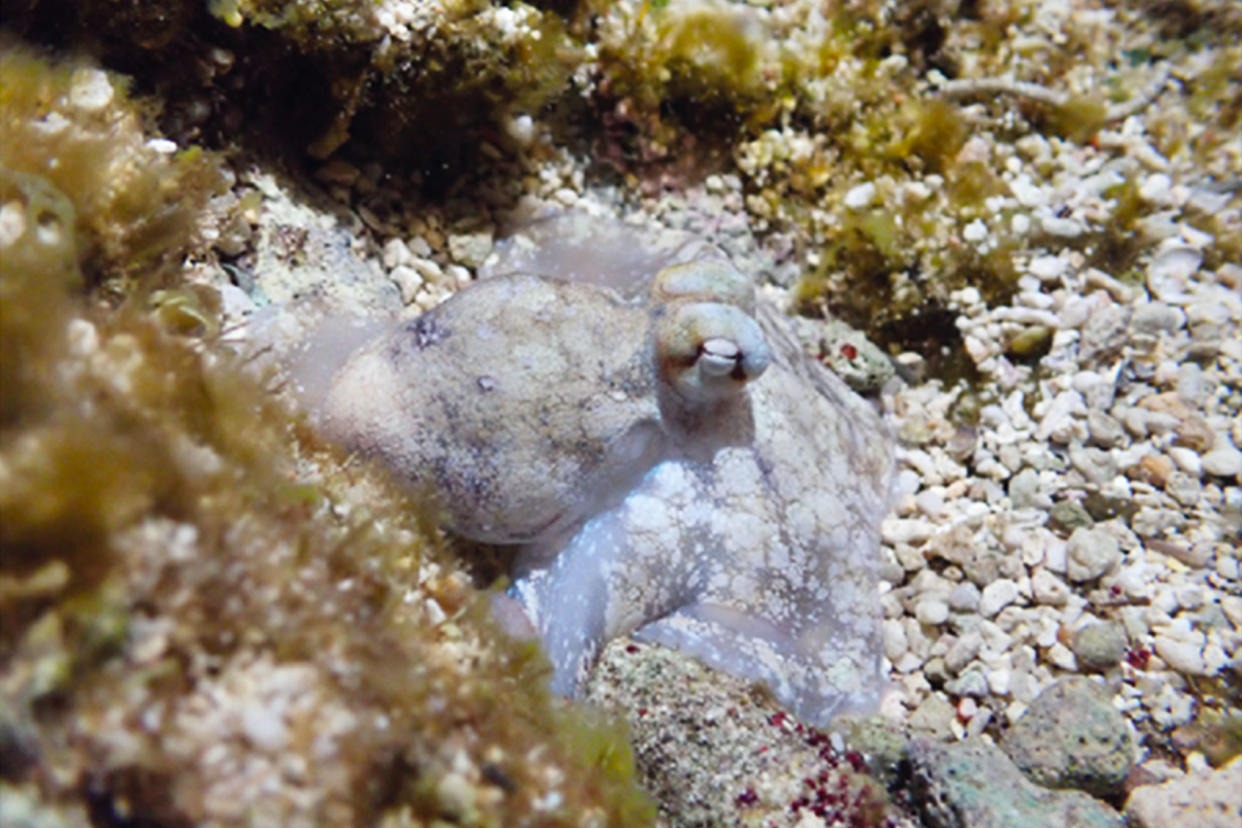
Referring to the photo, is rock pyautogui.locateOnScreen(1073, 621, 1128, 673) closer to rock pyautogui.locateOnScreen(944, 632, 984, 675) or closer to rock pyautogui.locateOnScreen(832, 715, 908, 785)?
rock pyautogui.locateOnScreen(944, 632, 984, 675)

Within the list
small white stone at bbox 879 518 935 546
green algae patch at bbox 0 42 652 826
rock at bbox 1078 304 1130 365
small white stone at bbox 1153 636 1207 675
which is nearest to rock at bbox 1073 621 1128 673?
small white stone at bbox 1153 636 1207 675

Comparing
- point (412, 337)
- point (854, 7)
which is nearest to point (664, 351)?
point (412, 337)

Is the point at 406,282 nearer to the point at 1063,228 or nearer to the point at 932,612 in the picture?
the point at 932,612

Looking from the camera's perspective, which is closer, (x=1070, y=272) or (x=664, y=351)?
(x=664, y=351)

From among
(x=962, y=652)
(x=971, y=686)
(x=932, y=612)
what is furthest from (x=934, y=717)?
(x=932, y=612)

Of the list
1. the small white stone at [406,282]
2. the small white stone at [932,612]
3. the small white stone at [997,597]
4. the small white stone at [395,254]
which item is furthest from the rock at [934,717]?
the small white stone at [395,254]

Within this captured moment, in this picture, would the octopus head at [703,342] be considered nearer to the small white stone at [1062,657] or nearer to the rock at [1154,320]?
the small white stone at [1062,657]

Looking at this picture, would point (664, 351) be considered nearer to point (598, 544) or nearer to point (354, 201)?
point (598, 544)
